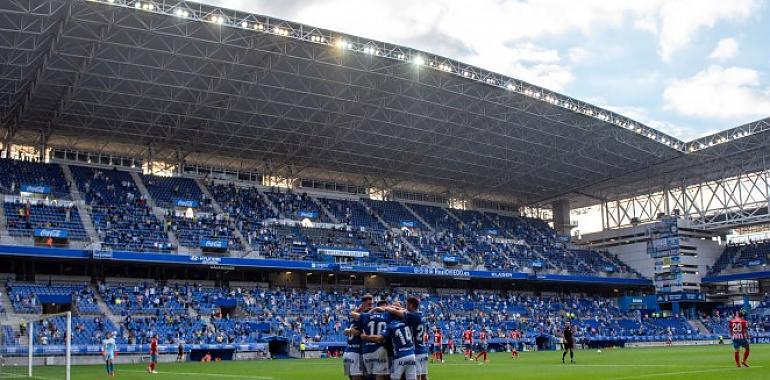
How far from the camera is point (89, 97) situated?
55.8 meters

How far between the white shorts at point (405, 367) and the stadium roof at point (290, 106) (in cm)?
3432

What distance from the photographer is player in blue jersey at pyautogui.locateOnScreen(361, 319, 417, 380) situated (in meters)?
14.0

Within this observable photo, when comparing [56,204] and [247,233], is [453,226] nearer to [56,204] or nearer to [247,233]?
[247,233]

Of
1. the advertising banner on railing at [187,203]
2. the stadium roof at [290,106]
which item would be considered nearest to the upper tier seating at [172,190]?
the advertising banner on railing at [187,203]

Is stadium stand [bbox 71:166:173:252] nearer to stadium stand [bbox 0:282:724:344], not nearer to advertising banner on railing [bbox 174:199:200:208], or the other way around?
advertising banner on railing [bbox 174:199:200:208]

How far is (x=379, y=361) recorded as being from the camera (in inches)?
581

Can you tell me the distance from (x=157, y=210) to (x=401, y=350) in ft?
179

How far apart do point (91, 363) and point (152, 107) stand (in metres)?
20.5

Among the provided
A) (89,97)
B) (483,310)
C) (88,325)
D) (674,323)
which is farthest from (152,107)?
(674,323)

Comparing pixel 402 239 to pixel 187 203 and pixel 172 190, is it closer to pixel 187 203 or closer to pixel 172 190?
pixel 187 203

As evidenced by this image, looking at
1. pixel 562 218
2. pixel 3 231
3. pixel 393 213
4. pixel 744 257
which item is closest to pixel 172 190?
pixel 3 231

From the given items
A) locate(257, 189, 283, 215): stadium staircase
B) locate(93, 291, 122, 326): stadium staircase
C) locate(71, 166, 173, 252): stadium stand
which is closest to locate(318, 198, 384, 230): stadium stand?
locate(257, 189, 283, 215): stadium staircase

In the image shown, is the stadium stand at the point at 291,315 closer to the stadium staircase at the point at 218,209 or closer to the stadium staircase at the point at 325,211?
the stadium staircase at the point at 218,209

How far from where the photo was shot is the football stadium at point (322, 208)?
4678 cm
